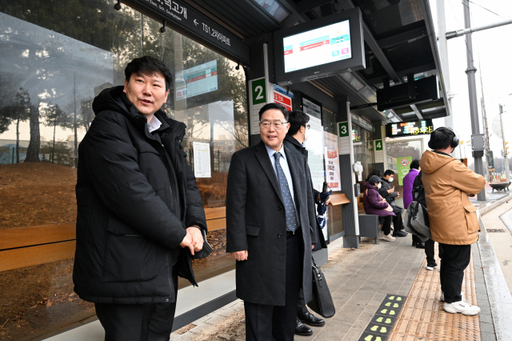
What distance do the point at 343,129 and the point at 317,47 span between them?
11.2 ft

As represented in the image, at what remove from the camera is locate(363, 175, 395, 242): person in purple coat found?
23.8 feet

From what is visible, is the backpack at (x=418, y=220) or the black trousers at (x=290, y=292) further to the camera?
the backpack at (x=418, y=220)

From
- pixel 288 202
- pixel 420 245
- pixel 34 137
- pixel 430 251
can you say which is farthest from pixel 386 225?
pixel 34 137

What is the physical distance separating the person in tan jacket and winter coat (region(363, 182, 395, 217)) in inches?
156

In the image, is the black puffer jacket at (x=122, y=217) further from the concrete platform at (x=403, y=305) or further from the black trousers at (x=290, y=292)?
the concrete platform at (x=403, y=305)

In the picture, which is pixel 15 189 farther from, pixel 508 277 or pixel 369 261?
pixel 508 277

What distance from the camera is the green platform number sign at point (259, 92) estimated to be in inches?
169

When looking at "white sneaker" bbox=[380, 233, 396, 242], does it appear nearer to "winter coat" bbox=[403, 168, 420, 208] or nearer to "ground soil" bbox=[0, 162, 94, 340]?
"winter coat" bbox=[403, 168, 420, 208]

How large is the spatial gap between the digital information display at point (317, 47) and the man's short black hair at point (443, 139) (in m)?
1.25

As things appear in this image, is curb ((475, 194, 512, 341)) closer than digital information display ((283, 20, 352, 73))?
Yes

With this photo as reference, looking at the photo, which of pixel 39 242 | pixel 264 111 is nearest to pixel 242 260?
pixel 264 111

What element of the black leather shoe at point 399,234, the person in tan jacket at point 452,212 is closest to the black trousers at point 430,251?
the person in tan jacket at point 452,212

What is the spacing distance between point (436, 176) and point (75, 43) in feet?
11.8

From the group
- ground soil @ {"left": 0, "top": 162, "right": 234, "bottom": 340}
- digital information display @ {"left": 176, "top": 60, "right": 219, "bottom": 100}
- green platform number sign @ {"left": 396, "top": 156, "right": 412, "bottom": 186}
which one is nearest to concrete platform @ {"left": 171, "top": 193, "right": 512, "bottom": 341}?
ground soil @ {"left": 0, "top": 162, "right": 234, "bottom": 340}
